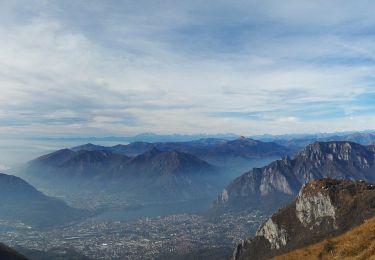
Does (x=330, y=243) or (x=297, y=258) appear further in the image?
(x=297, y=258)

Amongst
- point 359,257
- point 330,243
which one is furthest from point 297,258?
point 359,257

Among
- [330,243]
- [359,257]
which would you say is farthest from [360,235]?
[359,257]

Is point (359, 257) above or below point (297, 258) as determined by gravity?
above

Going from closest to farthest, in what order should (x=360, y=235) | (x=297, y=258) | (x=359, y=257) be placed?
(x=359, y=257)
(x=360, y=235)
(x=297, y=258)

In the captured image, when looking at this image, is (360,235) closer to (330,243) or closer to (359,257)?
(330,243)

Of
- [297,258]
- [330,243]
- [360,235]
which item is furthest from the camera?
[297,258]

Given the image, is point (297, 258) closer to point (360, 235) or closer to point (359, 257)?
point (360, 235)
